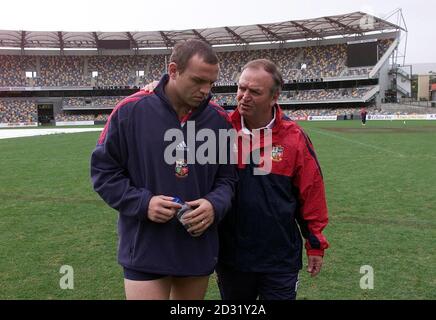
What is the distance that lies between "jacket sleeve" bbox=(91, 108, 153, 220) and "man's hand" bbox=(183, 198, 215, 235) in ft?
0.78

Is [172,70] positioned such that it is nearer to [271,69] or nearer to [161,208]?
[271,69]

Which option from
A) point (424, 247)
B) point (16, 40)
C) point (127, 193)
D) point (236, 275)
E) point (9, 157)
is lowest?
point (9, 157)

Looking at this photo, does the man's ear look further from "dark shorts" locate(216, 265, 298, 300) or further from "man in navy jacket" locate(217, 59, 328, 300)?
"dark shorts" locate(216, 265, 298, 300)

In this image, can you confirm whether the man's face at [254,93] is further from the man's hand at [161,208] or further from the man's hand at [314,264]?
the man's hand at [314,264]

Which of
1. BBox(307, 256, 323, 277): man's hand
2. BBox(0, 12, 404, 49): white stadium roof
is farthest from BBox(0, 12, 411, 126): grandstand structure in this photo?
BBox(307, 256, 323, 277): man's hand

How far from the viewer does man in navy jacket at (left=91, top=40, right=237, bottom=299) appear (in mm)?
2252

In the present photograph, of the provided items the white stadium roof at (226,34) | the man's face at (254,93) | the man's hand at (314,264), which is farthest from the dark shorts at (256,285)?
the white stadium roof at (226,34)

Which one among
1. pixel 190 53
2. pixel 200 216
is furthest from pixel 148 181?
pixel 190 53

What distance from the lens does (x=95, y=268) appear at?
493 centimetres

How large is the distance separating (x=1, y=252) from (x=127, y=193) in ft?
13.7

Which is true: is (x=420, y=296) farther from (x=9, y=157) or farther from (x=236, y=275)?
(x=9, y=157)

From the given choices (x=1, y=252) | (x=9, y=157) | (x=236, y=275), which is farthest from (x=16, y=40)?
(x=236, y=275)
